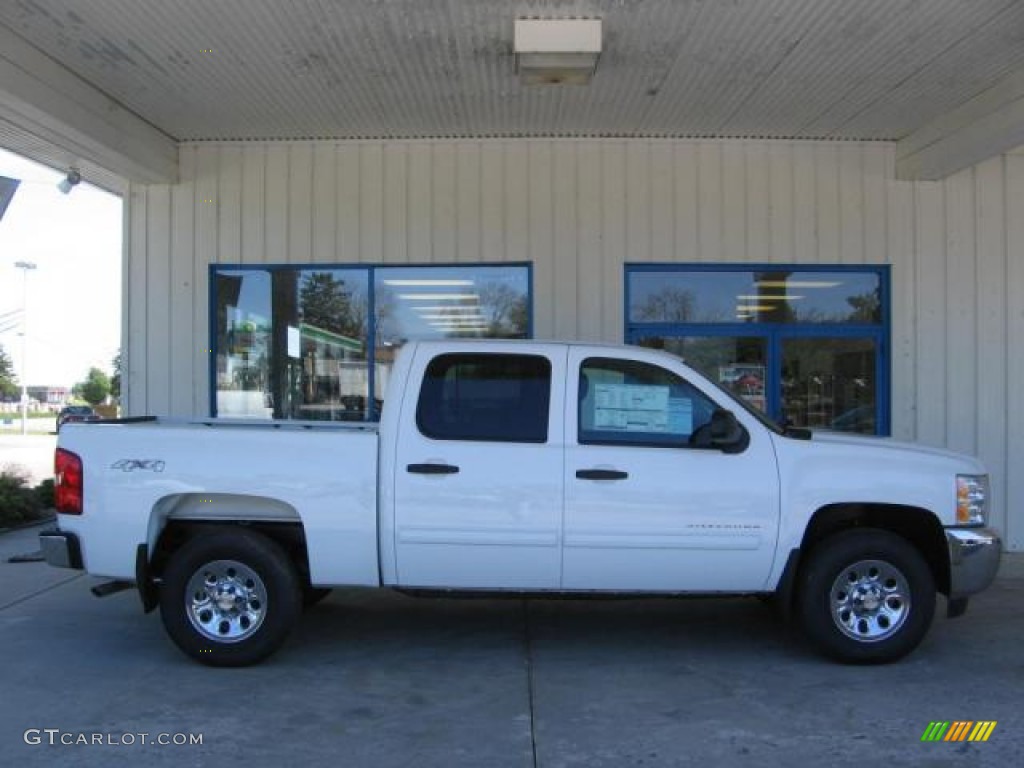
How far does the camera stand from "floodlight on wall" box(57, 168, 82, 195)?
10.1 m

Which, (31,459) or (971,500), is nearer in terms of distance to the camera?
(971,500)

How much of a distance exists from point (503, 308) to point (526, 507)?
4683mm

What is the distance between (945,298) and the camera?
9969 millimetres

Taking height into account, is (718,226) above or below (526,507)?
above

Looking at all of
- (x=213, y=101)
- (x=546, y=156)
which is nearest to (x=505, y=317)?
(x=546, y=156)

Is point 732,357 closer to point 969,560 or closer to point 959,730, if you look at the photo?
point 969,560

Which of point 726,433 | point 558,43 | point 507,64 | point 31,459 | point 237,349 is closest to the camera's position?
point 726,433

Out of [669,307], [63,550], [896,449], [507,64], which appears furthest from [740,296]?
[63,550]

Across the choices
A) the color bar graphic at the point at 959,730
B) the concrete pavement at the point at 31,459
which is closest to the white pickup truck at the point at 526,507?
the color bar graphic at the point at 959,730

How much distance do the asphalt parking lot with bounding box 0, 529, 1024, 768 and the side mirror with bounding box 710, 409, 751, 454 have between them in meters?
1.41

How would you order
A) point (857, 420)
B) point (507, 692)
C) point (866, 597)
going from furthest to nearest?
point (857, 420) < point (866, 597) < point (507, 692)

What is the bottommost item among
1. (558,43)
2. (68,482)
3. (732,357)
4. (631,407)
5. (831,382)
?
(68,482)

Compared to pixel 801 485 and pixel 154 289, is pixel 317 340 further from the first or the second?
pixel 801 485

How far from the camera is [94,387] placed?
296 ft
